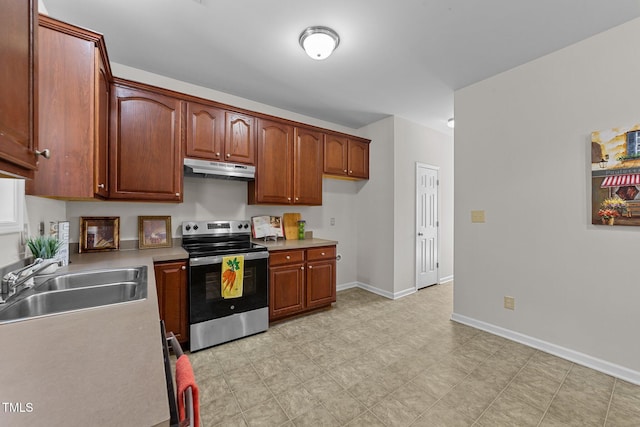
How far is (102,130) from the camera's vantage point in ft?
6.30

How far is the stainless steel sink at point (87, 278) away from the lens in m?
1.45

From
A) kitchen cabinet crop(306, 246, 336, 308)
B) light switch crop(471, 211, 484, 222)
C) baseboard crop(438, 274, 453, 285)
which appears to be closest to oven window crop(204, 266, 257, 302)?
kitchen cabinet crop(306, 246, 336, 308)

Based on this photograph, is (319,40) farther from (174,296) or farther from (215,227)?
(174,296)

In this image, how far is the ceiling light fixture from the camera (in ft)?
6.57

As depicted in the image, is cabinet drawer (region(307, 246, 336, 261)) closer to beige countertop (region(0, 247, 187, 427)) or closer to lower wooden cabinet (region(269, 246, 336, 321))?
lower wooden cabinet (region(269, 246, 336, 321))

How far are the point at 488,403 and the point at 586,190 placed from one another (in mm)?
1820

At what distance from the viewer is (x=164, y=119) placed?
7.93 ft

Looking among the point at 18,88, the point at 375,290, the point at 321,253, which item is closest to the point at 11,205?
the point at 18,88

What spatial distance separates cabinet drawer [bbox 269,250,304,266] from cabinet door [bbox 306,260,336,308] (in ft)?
0.55

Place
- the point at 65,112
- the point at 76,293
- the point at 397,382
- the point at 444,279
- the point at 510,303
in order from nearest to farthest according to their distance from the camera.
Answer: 1. the point at 76,293
2. the point at 65,112
3. the point at 397,382
4. the point at 510,303
5. the point at 444,279

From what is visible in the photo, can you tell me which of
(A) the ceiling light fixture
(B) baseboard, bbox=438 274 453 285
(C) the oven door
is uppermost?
(A) the ceiling light fixture

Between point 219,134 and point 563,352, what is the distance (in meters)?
3.69

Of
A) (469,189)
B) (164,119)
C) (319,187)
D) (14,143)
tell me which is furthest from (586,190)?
(164,119)

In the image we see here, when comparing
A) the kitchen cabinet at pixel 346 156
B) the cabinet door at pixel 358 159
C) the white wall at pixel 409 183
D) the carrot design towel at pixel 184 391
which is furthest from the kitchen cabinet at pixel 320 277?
the carrot design towel at pixel 184 391
